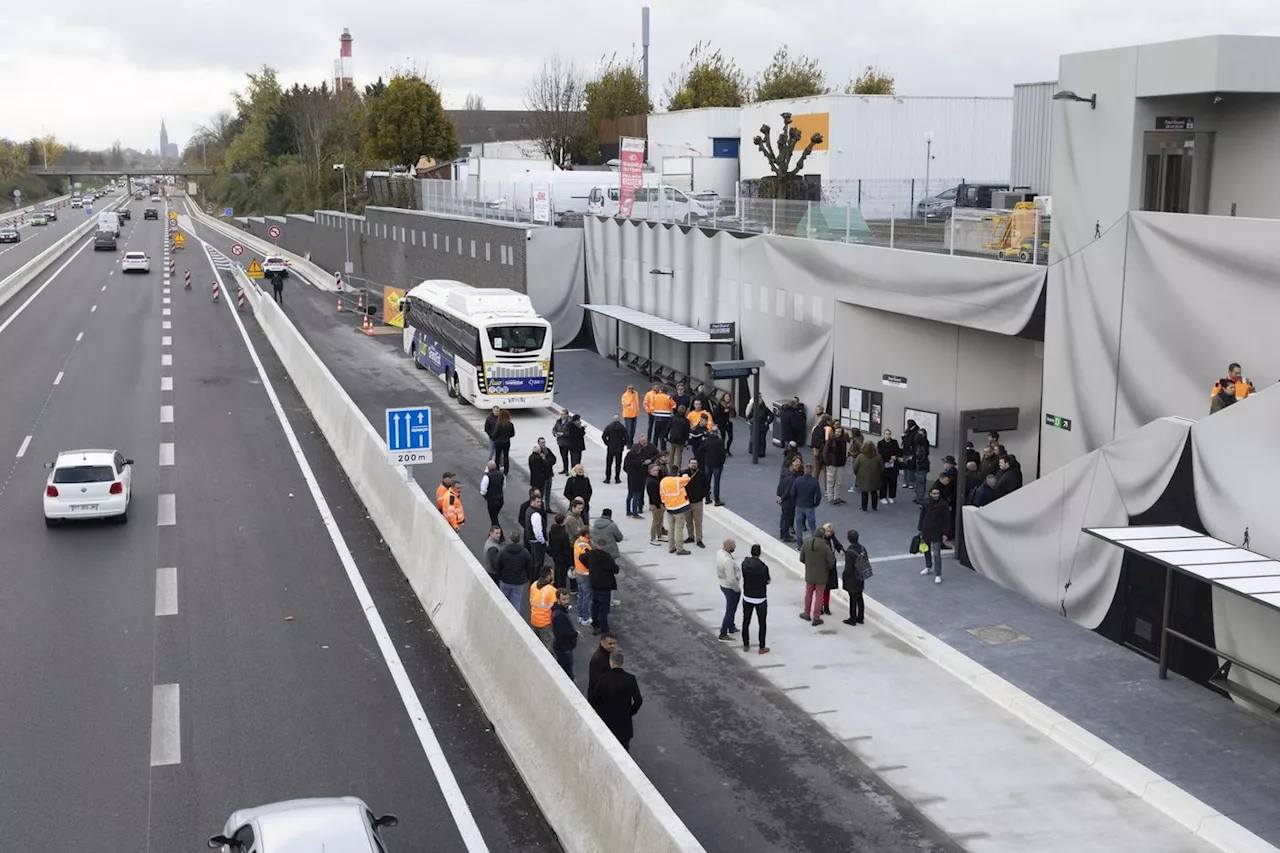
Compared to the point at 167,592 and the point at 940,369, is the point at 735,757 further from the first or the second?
the point at 940,369

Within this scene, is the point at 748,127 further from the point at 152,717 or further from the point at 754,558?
the point at 152,717

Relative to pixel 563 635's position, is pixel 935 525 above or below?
above

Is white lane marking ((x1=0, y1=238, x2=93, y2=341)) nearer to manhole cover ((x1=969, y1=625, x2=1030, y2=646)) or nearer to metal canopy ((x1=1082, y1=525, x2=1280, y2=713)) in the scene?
manhole cover ((x1=969, y1=625, x2=1030, y2=646))

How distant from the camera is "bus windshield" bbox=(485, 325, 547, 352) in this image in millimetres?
32094

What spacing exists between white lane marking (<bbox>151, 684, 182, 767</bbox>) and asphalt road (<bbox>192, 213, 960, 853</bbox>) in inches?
175

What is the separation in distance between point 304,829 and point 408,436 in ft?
34.7

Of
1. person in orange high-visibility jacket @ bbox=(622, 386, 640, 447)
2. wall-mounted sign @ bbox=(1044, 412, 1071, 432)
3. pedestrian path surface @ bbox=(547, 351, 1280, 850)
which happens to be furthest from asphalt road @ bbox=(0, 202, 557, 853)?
wall-mounted sign @ bbox=(1044, 412, 1071, 432)

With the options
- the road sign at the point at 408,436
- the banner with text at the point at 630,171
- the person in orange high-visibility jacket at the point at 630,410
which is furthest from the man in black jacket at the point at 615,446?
the banner with text at the point at 630,171

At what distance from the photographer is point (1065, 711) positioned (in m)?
13.7

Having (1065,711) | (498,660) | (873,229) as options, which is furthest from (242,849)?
(873,229)

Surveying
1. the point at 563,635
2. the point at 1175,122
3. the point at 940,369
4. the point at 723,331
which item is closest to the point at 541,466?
the point at 563,635

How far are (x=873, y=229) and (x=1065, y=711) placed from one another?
13365mm

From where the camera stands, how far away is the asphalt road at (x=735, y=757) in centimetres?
1126

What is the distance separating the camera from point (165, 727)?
1319 cm
